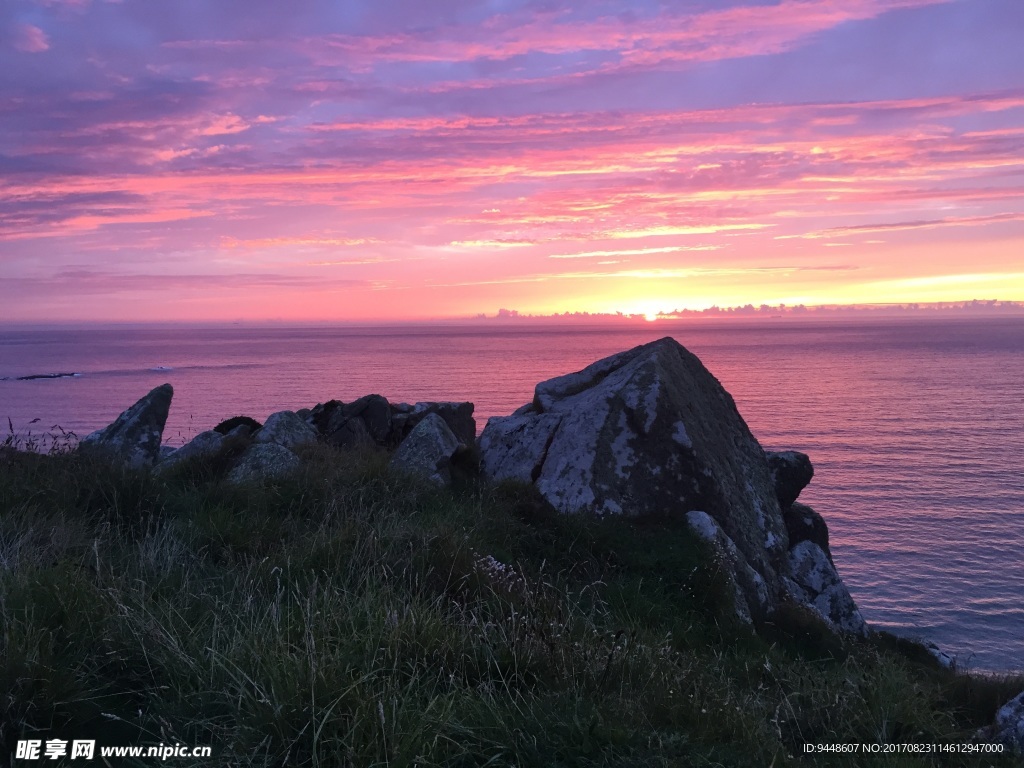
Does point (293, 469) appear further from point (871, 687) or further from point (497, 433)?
point (871, 687)

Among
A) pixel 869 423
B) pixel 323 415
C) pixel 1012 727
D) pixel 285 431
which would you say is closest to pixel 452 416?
pixel 323 415

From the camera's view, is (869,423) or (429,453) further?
(869,423)

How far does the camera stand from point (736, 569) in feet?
30.6

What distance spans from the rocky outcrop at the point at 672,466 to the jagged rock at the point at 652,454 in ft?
0.05

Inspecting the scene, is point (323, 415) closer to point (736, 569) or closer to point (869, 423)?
point (736, 569)

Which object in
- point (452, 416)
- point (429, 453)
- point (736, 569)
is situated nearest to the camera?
point (736, 569)

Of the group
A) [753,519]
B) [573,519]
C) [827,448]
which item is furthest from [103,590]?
[827,448]

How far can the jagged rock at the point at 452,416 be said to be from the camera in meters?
18.2

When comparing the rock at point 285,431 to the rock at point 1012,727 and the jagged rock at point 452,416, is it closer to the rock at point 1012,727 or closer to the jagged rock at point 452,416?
the jagged rock at point 452,416

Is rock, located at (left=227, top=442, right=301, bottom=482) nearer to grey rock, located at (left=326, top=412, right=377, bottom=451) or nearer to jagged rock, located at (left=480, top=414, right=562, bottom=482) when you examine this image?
jagged rock, located at (left=480, top=414, right=562, bottom=482)

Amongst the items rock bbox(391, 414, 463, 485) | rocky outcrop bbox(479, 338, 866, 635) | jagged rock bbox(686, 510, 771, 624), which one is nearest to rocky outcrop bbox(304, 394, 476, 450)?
rock bbox(391, 414, 463, 485)

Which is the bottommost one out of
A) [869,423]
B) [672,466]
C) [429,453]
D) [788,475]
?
[869,423]

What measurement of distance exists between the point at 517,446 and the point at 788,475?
581 centimetres

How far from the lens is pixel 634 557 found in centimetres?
905
